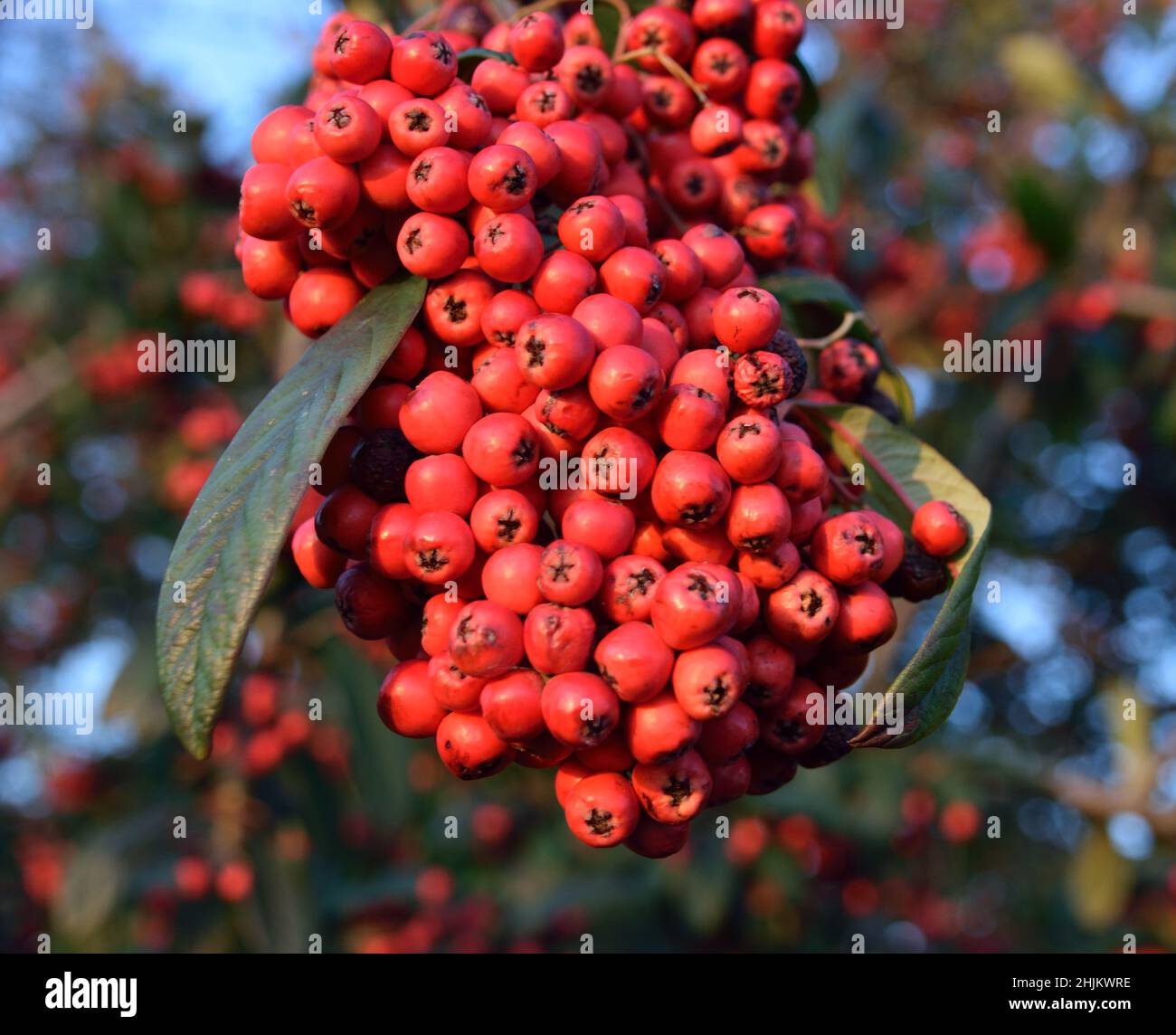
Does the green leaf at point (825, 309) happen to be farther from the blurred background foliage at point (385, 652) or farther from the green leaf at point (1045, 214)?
the green leaf at point (1045, 214)

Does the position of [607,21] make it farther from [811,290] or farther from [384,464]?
[384,464]

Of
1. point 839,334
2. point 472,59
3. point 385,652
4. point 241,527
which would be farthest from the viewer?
point 385,652

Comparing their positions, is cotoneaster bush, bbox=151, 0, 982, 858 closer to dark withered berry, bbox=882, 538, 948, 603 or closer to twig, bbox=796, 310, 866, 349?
dark withered berry, bbox=882, 538, 948, 603

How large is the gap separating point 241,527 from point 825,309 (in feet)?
3.72

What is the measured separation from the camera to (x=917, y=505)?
1605mm

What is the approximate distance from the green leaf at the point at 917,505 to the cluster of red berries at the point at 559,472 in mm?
87

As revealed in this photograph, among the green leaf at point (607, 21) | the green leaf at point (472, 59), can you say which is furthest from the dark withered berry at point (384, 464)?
the green leaf at point (607, 21)

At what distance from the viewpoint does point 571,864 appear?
585 cm

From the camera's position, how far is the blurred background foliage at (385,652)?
14.5ft

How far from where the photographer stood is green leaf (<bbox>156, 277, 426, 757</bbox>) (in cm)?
130

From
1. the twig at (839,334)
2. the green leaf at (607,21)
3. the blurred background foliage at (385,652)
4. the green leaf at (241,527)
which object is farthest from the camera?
the blurred background foliage at (385,652)

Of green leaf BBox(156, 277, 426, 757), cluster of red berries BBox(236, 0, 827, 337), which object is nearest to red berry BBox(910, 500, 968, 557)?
cluster of red berries BBox(236, 0, 827, 337)

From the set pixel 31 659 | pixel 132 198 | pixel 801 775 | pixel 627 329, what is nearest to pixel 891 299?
pixel 801 775

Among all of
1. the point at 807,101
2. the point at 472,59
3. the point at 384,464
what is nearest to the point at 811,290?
the point at 807,101
